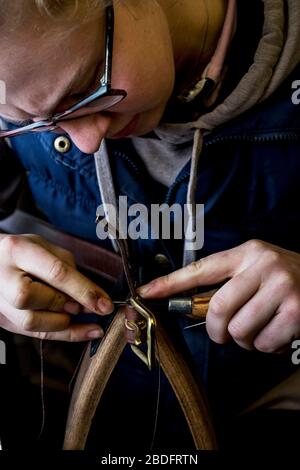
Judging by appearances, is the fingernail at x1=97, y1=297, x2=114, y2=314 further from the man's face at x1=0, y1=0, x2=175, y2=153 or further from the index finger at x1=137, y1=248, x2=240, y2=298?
the man's face at x1=0, y1=0, x2=175, y2=153

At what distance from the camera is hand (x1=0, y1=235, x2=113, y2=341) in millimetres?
723

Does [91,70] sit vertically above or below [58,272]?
above

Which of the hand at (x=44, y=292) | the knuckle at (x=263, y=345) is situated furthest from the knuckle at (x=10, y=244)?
the knuckle at (x=263, y=345)

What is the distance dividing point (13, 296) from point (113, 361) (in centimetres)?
15

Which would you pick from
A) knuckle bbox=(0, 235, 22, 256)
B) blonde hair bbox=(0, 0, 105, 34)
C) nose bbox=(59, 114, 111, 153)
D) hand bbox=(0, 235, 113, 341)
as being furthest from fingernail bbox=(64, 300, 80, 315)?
blonde hair bbox=(0, 0, 105, 34)

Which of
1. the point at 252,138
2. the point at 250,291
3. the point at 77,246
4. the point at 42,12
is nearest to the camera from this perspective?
the point at 42,12

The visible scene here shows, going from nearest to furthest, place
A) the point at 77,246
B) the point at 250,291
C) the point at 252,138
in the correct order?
the point at 250,291, the point at 252,138, the point at 77,246

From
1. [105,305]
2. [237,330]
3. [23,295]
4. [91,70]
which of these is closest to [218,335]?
[237,330]

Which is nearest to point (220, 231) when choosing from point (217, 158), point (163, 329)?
point (217, 158)

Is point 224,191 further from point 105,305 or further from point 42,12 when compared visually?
point 42,12

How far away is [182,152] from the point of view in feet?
2.83

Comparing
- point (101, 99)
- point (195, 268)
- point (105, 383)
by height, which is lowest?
point (105, 383)

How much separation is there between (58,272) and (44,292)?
3cm
